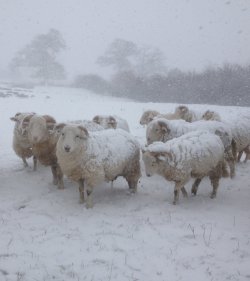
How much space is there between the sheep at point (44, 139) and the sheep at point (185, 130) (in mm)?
2292

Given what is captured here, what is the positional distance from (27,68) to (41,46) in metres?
5.63

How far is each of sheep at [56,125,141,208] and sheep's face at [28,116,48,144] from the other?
0.87 meters

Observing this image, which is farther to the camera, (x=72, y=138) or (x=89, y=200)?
(x=89, y=200)

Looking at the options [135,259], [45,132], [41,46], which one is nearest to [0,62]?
[41,46]

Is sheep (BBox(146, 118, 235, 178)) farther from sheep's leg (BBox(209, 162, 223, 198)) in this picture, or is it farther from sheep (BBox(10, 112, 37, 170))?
sheep (BBox(10, 112, 37, 170))

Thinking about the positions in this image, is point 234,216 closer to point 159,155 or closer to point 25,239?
point 159,155

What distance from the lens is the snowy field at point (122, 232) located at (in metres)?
4.54

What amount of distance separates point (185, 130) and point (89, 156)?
2.73m

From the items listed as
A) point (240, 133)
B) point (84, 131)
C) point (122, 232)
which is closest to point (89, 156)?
point (84, 131)

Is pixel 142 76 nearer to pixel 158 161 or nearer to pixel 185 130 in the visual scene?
pixel 185 130

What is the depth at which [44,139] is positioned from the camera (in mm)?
7688

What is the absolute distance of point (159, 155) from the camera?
22.1ft

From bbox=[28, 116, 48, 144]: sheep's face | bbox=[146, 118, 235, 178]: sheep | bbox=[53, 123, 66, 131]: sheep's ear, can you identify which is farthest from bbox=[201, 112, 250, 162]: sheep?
bbox=[28, 116, 48, 144]: sheep's face

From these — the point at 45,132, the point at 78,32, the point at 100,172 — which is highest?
the point at 78,32
